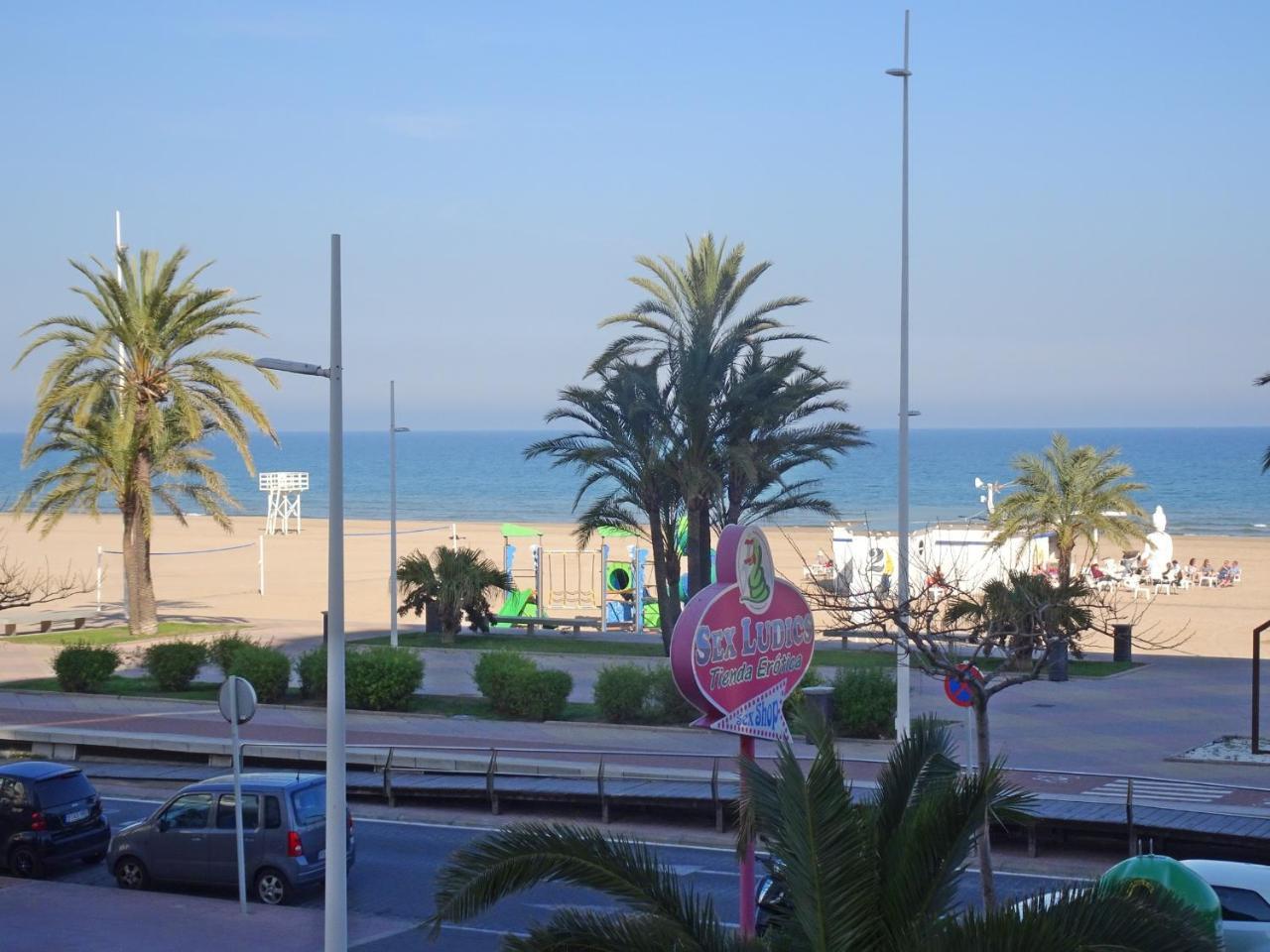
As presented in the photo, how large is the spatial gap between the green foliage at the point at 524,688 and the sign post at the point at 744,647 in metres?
14.7

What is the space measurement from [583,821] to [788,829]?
37.7ft

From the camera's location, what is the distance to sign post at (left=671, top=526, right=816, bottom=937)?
8258 millimetres

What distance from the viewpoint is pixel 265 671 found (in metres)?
25.7

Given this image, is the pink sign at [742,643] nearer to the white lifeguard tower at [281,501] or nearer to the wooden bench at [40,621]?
the wooden bench at [40,621]

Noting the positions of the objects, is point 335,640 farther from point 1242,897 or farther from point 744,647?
point 1242,897

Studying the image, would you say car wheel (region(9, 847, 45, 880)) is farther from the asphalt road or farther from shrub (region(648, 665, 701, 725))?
shrub (region(648, 665, 701, 725))

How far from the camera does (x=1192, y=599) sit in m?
45.7

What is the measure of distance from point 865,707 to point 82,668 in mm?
15531

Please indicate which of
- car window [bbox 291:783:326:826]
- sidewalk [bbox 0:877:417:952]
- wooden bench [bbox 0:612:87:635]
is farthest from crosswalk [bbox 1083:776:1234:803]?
wooden bench [bbox 0:612:87:635]

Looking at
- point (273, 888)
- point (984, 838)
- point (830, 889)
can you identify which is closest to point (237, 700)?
point (273, 888)

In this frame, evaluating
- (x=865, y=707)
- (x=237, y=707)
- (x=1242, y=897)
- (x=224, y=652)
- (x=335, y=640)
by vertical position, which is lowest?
(x=865, y=707)

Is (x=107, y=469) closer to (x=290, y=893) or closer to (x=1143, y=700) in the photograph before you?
(x=290, y=893)

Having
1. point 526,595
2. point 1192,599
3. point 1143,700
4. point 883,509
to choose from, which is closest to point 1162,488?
point 883,509

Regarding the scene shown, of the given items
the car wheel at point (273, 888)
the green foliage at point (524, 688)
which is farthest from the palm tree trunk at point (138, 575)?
the car wheel at point (273, 888)
